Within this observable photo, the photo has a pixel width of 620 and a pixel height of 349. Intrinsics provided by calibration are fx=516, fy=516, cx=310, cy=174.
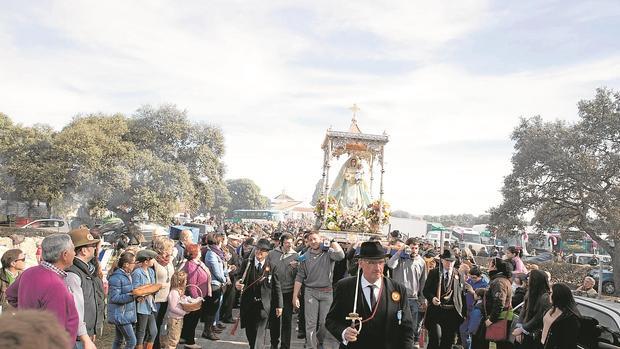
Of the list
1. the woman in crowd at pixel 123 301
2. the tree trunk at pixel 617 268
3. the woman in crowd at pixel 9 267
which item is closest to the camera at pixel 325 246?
the woman in crowd at pixel 123 301

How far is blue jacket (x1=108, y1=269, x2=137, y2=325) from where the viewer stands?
6902 mm

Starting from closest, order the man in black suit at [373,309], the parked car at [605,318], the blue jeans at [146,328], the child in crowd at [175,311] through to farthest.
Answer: the man in black suit at [373,309] → the parked car at [605,318] → the blue jeans at [146,328] → the child in crowd at [175,311]

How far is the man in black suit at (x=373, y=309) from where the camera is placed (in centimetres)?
450

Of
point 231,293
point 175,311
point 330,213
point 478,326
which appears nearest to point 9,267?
point 175,311

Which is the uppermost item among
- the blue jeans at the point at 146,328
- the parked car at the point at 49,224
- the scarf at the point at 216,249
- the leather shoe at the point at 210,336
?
the scarf at the point at 216,249

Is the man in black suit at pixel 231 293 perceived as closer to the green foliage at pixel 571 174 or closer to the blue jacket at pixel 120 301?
the blue jacket at pixel 120 301

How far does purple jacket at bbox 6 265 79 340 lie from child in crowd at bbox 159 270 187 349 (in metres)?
4.06

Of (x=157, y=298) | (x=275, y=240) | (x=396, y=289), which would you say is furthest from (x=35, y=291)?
(x=275, y=240)

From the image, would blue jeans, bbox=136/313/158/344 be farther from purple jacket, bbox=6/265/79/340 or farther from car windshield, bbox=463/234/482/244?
car windshield, bbox=463/234/482/244

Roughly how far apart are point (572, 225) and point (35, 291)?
2946cm

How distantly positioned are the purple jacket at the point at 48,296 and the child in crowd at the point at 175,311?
4.06 meters

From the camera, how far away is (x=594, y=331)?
579 cm

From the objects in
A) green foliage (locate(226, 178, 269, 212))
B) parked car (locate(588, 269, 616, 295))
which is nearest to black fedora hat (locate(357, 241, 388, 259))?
Answer: parked car (locate(588, 269, 616, 295))

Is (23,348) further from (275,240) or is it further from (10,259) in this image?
(275,240)
